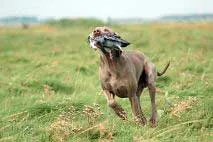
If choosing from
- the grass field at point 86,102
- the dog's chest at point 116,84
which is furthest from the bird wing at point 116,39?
the grass field at point 86,102

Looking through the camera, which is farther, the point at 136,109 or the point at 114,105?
the point at 136,109

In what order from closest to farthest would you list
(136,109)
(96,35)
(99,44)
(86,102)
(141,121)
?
(99,44) < (96,35) < (141,121) < (136,109) < (86,102)

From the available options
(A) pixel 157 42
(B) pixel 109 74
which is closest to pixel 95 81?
(B) pixel 109 74

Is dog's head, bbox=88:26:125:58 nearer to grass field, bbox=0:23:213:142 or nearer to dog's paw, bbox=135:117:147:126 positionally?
grass field, bbox=0:23:213:142

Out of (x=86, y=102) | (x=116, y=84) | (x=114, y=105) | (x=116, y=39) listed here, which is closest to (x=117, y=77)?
(x=116, y=84)

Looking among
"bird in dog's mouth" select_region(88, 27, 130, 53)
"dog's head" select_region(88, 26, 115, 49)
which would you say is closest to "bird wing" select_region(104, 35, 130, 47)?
"bird in dog's mouth" select_region(88, 27, 130, 53)

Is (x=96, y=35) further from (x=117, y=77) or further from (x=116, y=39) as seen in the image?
(x=117, y=77)

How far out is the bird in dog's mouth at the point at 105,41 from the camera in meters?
8.23

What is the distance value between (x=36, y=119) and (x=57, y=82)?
435 centimetres

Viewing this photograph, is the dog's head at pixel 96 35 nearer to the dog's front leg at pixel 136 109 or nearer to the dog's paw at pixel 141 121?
the dog's front leg at pixel 136 109

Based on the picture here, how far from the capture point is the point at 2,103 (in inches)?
426

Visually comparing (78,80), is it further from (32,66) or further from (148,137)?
(148,137)

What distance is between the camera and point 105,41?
27.1ft

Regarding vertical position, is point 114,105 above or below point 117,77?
below
